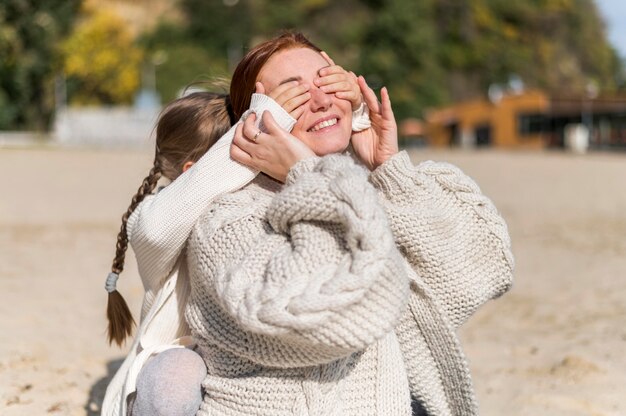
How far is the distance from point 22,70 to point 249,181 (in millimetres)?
30966

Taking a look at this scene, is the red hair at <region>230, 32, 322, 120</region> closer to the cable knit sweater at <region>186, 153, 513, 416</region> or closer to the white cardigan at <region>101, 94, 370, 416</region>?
the white cardigan at <region>101, 94, 370, 416</region>

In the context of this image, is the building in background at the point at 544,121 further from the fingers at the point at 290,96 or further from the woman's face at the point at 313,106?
the fingers at the point at 290,96

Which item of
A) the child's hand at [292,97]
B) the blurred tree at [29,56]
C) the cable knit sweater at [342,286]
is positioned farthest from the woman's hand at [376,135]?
the blurred tree at [29,56]

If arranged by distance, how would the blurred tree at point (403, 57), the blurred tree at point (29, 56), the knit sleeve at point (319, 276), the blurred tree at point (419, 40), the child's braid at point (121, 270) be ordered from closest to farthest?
the knit sleeve at point (319, 276)
the child's braid at point (121, 270)
the blurred tree at point (29, 56)
the blurred tree at point (403, 57)
the blurred tree at point (419, 40)

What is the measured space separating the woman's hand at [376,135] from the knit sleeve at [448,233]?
0.12m

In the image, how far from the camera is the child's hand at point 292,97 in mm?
1990

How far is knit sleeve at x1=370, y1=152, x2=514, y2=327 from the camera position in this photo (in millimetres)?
1960

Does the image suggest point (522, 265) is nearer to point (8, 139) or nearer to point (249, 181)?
point (249, 181)

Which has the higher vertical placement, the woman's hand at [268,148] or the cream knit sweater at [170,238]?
the woman's hand at [268,148]

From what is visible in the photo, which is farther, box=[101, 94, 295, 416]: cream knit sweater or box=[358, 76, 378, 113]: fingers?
box=[358, 76, 378, 113]: fingers

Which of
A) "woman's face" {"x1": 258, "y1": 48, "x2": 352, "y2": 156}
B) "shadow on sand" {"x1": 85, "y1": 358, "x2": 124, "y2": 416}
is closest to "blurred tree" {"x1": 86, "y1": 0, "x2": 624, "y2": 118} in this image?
"shadow on sand" {"x1": 85, "y1": 358, "x2": 124, "y2": 416}

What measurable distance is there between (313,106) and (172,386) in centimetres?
78

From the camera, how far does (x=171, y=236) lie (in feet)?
6.33

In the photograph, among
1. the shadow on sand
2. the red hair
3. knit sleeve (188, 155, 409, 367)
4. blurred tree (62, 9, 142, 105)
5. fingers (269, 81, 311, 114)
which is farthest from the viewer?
blurred tree (62, 9, 142, 105)
